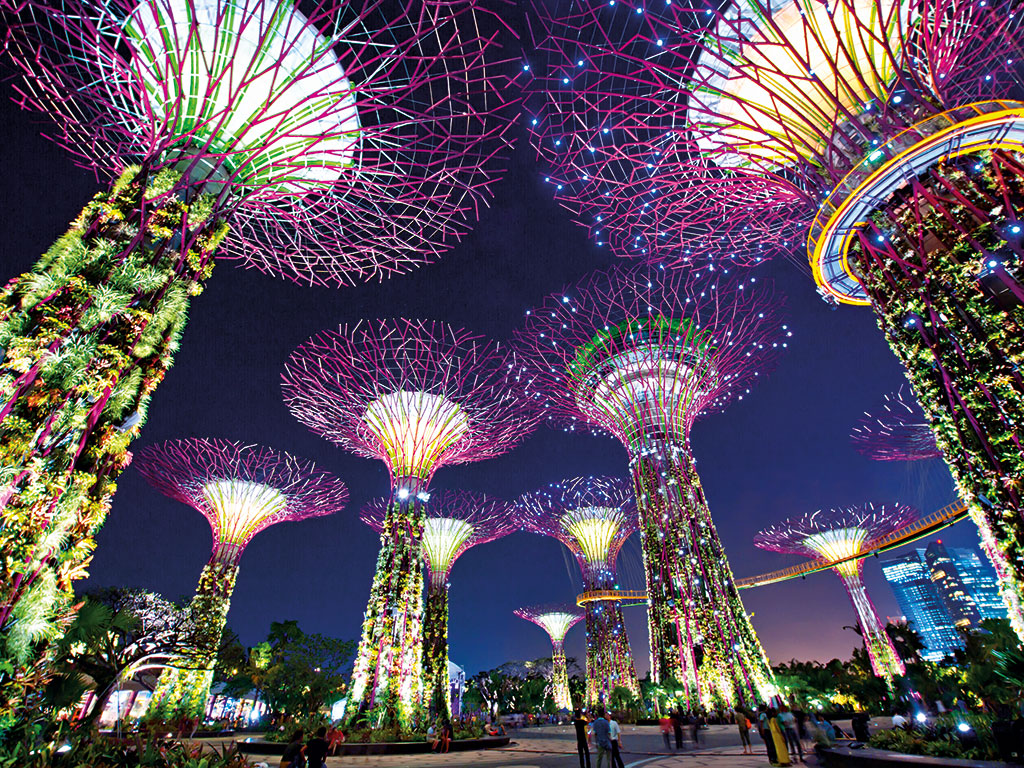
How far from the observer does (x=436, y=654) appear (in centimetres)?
2397

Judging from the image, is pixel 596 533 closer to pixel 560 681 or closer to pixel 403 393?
pixel 403 393

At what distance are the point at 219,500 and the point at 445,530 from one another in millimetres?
11689

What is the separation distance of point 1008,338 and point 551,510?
91.3 feet

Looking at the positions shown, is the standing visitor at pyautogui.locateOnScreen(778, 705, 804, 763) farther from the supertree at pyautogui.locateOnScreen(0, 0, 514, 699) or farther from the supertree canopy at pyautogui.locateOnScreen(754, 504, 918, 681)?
the supertree canopy at pyautogui.locateOnScreen(754, 504, 918, 681)

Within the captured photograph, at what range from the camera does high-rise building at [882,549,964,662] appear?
6777 inches

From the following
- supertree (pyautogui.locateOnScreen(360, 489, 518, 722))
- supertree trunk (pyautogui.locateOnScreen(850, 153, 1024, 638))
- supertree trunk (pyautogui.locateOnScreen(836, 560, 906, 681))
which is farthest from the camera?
supertree trunk (pyautogui.locateOnScreen(836, 560, 906, 681))

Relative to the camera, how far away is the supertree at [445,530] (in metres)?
25.8

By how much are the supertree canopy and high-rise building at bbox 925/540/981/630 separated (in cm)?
18407

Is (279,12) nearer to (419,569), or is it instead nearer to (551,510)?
(419,569)

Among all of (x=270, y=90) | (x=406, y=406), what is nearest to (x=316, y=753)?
(x=270, y=90)

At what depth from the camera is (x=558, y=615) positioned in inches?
1818

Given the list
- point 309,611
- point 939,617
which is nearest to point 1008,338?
point 309,611

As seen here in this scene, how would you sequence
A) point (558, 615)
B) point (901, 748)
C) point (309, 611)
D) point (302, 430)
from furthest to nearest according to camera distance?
1. point (309, 611)
2. point (302, 430)
3. point (558, 615)
4. point (901, 748)

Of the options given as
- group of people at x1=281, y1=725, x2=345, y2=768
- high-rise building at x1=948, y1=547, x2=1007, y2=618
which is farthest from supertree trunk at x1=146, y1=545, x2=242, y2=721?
high-rise building at x1=948, y1=547, x2=1007, y2=618
